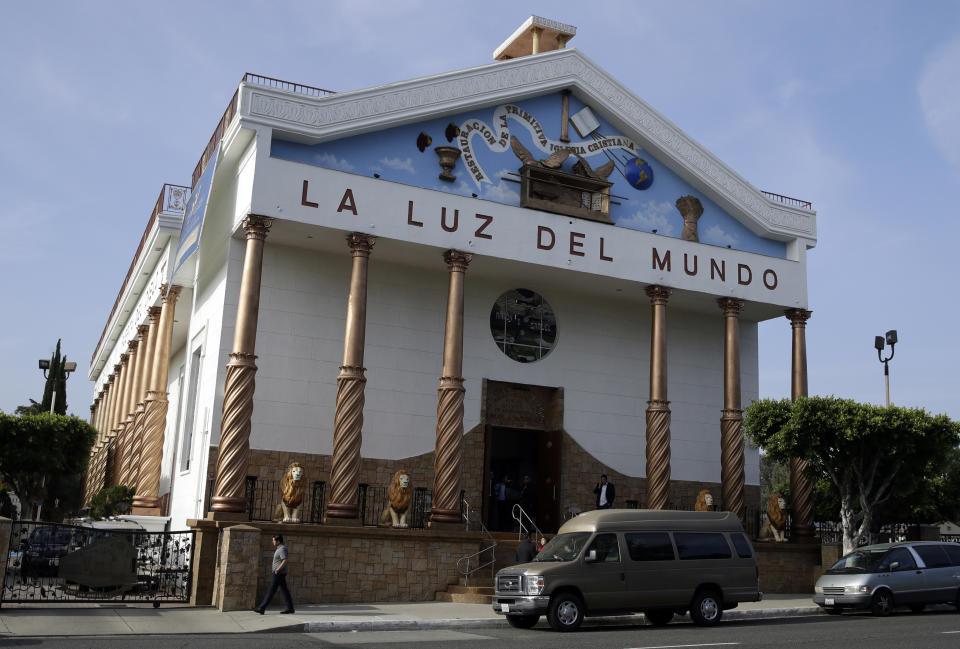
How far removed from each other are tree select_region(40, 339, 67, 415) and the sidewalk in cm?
3676

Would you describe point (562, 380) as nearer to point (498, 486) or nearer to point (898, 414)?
point (498, 486)

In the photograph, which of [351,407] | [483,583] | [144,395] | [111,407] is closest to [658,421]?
[483,583]

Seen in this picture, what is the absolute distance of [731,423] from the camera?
84.8 ft

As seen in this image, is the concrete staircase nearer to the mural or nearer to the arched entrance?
the arched entrance

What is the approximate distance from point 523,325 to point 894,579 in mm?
12053

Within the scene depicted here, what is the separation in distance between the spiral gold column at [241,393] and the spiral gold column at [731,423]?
528 inches

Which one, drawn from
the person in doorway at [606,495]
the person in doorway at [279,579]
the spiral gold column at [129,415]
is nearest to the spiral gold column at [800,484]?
the person in doorway at [606,495]

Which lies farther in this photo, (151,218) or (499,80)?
(151,218)

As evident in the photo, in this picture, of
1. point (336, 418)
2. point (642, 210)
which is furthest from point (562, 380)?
point (336, 418)

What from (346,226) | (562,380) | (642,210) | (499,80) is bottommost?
(562,380)

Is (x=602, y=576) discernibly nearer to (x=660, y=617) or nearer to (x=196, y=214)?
(x=660, y=617)

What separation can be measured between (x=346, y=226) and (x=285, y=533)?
7435mm

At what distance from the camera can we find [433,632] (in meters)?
15.4

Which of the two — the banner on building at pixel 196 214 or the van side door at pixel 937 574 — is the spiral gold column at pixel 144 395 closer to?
the banner on building at pixel 196 214
